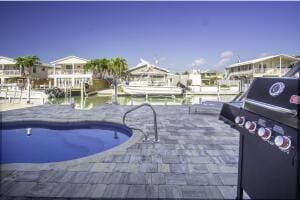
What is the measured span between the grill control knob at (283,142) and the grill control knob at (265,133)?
11 centimetres

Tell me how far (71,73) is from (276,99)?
104ft

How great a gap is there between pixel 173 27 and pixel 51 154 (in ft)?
24.8

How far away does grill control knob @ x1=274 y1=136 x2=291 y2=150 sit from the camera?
1444 mm

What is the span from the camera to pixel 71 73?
31234 millimetres

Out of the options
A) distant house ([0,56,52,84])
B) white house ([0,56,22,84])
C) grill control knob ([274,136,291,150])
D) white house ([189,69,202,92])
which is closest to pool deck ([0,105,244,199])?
grill control knob ([274,136,291,150])

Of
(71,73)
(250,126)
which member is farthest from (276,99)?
(71,73)

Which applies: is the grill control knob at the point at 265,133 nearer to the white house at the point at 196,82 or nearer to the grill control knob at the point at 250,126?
the grill control knob at the point at 250,126

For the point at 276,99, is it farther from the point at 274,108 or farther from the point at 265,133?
the point at 265,133

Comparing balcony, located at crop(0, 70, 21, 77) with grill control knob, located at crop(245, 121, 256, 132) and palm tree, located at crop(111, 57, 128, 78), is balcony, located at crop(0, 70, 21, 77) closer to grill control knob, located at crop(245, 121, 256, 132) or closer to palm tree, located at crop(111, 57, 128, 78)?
palm tree, located at crop(111, 57, 128, 78)

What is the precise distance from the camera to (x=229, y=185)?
3.08m

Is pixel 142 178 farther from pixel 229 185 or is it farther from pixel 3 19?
pixel 3 19

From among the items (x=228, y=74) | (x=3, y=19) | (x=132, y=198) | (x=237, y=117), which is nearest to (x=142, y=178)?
(x=132, y=198)

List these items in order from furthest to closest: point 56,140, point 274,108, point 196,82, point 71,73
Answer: point 71,73 < point 196,82 < point 56,140 < point 274,108

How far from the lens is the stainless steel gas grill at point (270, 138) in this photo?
1.45 metres
